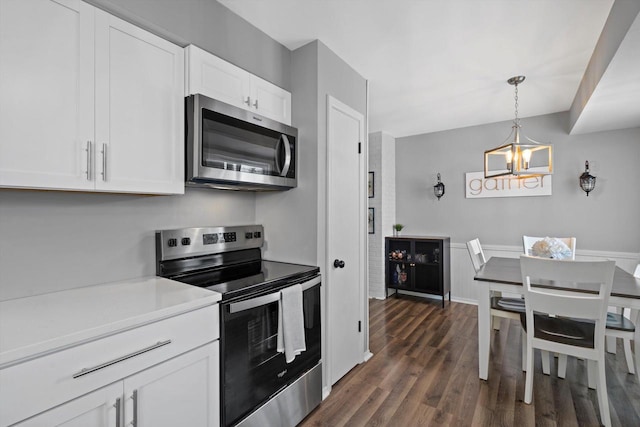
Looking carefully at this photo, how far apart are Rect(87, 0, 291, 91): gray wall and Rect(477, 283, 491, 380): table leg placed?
2.17 m

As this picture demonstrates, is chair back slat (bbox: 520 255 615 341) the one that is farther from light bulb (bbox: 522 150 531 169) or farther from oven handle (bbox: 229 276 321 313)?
oven handle (bbox: 229 276 321 313)

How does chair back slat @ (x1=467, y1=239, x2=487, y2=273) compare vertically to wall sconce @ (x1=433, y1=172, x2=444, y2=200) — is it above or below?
below

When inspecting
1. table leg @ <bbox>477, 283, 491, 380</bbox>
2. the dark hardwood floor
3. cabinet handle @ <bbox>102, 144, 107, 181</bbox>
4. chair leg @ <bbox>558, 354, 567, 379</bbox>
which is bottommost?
the dark hardwood floor

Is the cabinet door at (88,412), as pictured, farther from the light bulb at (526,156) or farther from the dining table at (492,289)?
the light bulb at (526,156)

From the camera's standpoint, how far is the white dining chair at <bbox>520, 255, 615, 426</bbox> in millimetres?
1856

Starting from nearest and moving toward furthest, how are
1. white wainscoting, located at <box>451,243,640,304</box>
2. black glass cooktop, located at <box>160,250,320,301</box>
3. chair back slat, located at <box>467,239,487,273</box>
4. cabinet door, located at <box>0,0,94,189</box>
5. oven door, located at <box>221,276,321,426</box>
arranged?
1. cabinet door, located at <box>0,0,94,189</box>
2. oven door, located at <box>221,276,321,426</box>
3. black glass cooktop, located at <box>160,250,320,301</box>
4. chair back slat, located at <box>467,239,487,273</box>
5. white wainscoting, located at <box>451,243,640,304</box>

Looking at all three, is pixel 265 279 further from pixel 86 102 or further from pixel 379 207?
pixel 379 207

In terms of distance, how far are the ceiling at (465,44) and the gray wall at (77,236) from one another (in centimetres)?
134

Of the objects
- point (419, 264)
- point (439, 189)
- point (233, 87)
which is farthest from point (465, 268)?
point (233, 87)

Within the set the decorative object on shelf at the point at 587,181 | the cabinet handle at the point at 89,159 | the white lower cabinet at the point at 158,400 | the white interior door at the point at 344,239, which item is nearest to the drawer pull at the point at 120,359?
the white lower cabinet at the point at 158,400

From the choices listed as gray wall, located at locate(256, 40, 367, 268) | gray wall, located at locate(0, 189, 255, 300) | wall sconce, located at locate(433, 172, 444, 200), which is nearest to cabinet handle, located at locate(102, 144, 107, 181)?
gray wall, located at locate(0, 189, 255, 300)

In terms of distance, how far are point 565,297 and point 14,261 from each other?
289 centimetres

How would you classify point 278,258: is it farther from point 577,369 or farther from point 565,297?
point 577,369

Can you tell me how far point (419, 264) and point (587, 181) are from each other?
2.19m
